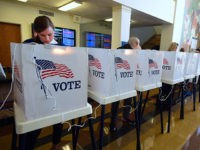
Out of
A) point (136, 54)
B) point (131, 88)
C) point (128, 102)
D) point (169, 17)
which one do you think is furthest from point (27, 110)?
point (169, 17)

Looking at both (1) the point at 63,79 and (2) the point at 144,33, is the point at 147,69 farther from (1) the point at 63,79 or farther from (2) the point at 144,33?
(2) the point at 144,33

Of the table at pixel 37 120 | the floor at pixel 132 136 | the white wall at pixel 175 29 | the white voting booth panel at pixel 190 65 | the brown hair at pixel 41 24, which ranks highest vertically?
the white wall at pixel 175 29

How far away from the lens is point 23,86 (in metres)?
0.73

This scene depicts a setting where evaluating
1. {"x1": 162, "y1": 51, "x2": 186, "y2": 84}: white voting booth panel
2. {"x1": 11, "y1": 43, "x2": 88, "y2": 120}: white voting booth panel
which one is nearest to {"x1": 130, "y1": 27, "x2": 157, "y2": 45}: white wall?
{"x1": 162, "y1": 51, "x2": 186, "y2": 84}: white voting booth panel

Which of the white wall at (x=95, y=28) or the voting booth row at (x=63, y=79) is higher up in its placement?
the white wall at (x=95, y=28)

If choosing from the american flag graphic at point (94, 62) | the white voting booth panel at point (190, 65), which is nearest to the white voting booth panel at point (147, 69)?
the american flag graphic at point (94, 62)

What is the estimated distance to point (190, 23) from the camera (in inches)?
233

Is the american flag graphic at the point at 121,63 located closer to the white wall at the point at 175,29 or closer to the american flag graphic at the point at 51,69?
the american flag graphic at the point at 51,69

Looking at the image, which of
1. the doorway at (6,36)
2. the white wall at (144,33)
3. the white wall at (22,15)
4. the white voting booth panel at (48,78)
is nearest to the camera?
the white voting booth panel at (48,78)

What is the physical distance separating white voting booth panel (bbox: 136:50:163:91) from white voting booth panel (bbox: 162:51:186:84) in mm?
304

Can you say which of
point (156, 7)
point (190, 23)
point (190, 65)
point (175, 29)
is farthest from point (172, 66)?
point (190, 23)

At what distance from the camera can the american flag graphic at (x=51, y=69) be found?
2.51 ft

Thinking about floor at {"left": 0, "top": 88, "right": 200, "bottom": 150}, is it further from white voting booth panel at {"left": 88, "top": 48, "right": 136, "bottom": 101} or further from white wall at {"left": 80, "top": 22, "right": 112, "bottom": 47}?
white wall at {"left": 80, "top": 22, "right": 112, "bottom": 47}

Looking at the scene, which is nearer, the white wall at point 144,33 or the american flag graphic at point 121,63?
the american flag graphic at point 121,63
